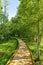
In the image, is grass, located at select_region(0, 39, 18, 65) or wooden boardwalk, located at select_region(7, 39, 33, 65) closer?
wooden boardwalk, located at select_region(7, 39, 33, 65)

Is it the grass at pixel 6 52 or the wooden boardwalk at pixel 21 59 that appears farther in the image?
the grass at pixel 6 52

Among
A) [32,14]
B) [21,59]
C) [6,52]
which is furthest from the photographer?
[6,52]

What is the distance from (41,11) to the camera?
23109mm

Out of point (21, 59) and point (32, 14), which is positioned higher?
point (32, 14)

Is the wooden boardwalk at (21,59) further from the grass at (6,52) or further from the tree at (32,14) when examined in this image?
the tree at (32,14)

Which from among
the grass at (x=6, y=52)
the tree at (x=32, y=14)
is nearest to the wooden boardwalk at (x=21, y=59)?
the grass at (x=6, y=52)

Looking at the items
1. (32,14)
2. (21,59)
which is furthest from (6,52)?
(32,14)

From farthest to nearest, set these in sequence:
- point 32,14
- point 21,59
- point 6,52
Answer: point 6,52
point 32,14
point 21,59

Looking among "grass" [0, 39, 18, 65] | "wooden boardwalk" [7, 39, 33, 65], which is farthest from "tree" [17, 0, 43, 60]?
"grass" [0, 39, 18, 65]

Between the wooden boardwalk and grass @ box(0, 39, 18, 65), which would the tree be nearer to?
the wooden boardwalk

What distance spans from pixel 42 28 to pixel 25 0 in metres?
4.43

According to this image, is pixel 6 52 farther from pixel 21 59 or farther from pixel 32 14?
pixel 32 14

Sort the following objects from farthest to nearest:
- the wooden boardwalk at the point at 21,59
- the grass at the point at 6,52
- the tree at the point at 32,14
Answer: the grass at the point at 6,52 < the tree at the point at 32,14 < the wooden boardwalk at the point at 21,59

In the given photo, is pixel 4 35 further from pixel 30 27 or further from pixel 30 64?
pixel 30 64
